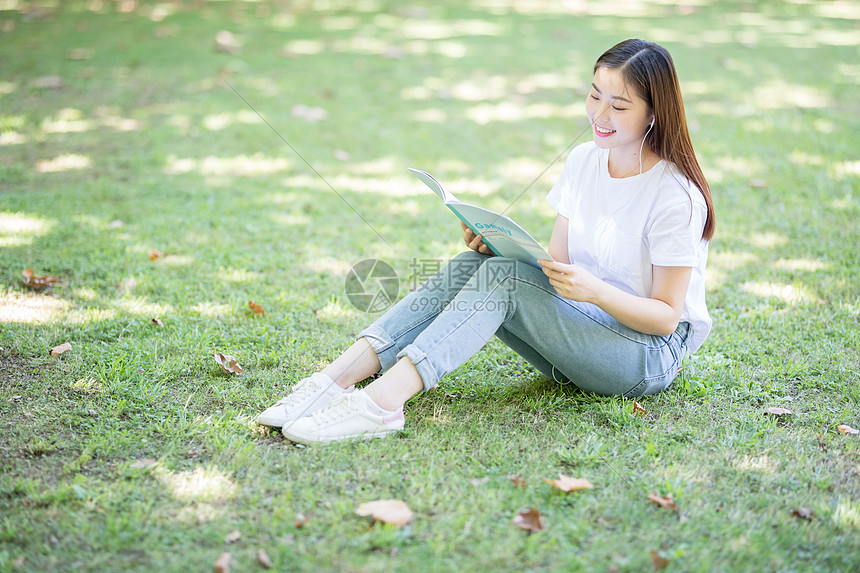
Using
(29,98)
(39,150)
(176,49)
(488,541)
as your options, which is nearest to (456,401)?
(488,541)

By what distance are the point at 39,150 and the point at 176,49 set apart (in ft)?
9.11

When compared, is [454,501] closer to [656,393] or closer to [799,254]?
[656,393]

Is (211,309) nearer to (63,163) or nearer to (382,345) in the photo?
(382,345)

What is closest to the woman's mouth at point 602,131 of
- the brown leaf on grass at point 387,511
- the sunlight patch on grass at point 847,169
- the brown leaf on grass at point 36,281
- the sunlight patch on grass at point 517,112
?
the brown leaf on grass at point 387,511

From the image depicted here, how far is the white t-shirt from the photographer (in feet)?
7.61

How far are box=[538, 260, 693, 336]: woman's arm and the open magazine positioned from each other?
3.2 inches

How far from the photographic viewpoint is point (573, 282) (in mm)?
2264

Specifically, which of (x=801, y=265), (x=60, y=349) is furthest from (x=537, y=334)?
(x=801, y=265)

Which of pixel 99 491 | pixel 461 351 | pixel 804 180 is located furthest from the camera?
pixel 804 180

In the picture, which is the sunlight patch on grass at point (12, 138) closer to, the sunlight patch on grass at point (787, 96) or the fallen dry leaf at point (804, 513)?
the fallen dry leaf at point (804, 513)

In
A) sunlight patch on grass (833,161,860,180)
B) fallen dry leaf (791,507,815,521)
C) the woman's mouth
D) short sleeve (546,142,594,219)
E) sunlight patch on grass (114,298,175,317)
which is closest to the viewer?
fallen dry leaf (791,507,815,521)

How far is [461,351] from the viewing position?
2.36m

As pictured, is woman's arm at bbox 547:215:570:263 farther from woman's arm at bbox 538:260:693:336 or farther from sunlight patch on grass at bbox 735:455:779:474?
sunlight patch on grass at bbox 735:455:779:474

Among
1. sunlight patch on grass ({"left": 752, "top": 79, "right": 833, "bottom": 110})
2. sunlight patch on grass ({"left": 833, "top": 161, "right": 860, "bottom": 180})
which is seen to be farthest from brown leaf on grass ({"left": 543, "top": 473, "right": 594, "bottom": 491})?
sunlight patch on grass ({"left": 752, "top": 79, "right": 833, "bottom": 110})
